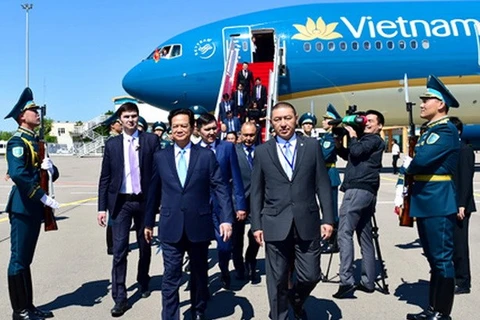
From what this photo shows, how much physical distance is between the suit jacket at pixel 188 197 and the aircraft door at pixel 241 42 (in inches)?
556

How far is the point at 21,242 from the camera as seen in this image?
4.57 metres

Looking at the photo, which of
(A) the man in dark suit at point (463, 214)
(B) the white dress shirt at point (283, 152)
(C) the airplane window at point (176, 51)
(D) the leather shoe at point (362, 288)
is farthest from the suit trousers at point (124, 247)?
(C) the airplane window at point (176, 51)

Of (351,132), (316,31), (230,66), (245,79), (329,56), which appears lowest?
(351,132)

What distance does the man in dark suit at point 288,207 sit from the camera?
4000 millimetres

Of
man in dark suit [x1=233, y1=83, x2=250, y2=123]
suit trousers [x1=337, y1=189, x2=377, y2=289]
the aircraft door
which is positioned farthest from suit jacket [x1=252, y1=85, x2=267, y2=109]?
suit trousers [x1=337, y1=189, x2=377, y2=289]

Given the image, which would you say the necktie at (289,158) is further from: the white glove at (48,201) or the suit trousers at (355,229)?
the white glove at (48,201)

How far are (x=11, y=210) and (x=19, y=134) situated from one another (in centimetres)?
68

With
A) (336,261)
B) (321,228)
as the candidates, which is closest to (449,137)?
(321,228)

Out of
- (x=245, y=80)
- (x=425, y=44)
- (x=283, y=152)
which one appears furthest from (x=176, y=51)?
(x=283, y=152)

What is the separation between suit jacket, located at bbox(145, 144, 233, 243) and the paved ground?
3.35ft

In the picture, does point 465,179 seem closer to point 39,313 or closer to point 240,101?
point 39,313

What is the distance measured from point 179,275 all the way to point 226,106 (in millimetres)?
10867

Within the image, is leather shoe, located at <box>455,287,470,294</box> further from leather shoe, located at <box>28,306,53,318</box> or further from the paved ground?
leather shoe, located at <box>28,306,53,318</box>

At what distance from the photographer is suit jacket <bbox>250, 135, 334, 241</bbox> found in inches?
157
